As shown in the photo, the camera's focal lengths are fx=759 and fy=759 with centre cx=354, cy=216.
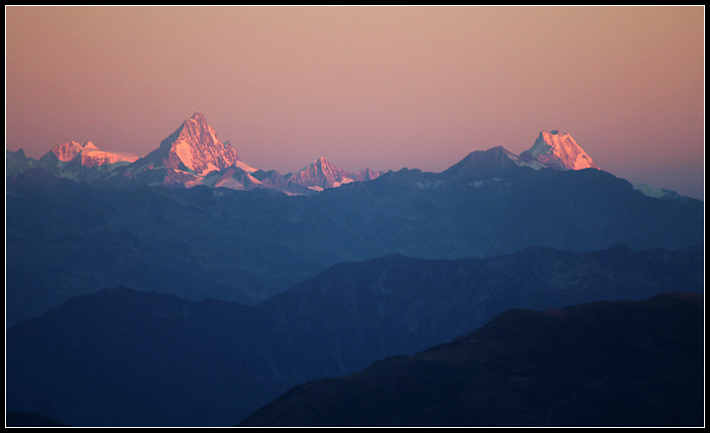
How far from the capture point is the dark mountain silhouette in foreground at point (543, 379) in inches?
5344

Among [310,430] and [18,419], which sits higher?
[18,419]

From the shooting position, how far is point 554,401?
13975cm

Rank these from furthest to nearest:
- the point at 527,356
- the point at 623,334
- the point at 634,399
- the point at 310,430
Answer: the point at 623,334, the point at 527,356, the point at 634,399, the point at 310,430

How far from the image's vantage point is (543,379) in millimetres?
147625

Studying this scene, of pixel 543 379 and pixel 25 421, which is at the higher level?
pixel 25 421

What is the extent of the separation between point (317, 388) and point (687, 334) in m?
84.1

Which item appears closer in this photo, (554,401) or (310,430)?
(310,430)

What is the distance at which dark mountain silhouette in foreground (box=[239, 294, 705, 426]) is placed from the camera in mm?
135750

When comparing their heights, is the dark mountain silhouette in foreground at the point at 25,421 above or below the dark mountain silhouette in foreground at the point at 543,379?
above

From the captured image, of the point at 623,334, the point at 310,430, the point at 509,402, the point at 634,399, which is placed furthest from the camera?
the point at 623,334

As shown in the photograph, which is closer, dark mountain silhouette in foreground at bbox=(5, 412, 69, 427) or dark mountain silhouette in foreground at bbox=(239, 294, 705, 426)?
Result: dark mountain silhouette in foreground at bbox=(5, 412, 69, 427)

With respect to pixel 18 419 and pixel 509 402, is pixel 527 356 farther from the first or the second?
pixel 18 419

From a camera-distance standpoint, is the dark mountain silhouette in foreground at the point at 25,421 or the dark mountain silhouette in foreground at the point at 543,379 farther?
the dark mountain silhouette in foreground at the point at 543,379

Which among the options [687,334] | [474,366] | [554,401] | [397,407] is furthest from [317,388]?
[687,334]
